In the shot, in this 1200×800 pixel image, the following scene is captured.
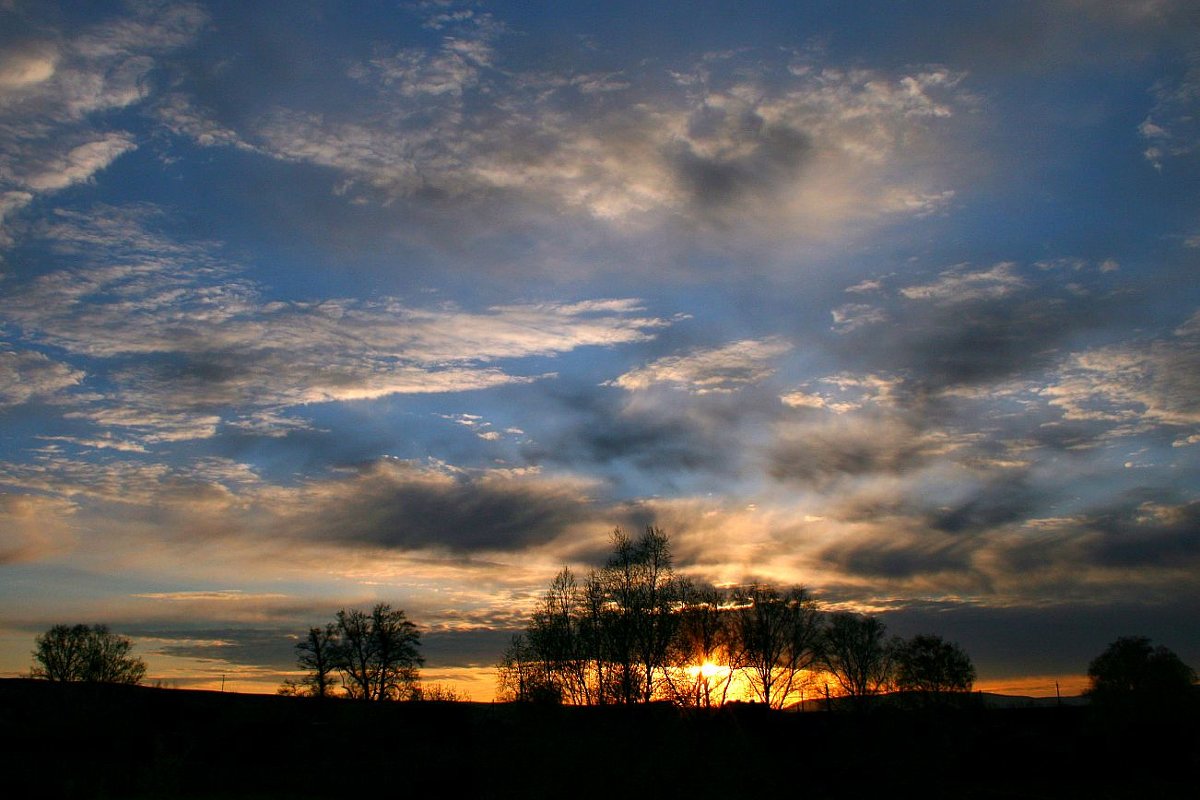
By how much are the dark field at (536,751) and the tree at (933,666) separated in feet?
91.4

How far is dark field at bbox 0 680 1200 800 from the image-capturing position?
28.1 metres

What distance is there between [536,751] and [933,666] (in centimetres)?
7760

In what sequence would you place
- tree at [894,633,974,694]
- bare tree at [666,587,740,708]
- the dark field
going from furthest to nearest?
1. tree at [894,633,974,694]
2. bare tree at [666,587,740,708]
3. the dark field

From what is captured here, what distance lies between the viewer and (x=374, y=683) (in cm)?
6819

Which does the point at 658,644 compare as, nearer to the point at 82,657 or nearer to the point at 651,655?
the point at 651,655

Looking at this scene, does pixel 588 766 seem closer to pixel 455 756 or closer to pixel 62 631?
pixel 455 756

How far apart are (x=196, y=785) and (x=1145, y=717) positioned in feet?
215

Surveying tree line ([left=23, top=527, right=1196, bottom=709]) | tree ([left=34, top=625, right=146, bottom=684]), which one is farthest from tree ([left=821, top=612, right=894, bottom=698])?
tree ([left=34, top=625, right=146, bottom=684])

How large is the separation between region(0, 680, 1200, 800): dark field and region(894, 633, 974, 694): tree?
27868 mm

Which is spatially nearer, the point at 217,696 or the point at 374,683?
the point at 217,696

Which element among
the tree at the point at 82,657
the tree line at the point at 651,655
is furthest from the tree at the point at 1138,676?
the tree at the point at 82,657

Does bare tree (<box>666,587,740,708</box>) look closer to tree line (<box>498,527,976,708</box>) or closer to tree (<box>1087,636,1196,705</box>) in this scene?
tree line (<box>498,527,976,708</box>)

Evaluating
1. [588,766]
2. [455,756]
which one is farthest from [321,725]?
[588,766]

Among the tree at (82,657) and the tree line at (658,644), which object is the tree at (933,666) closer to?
the tree line at (658,644)
